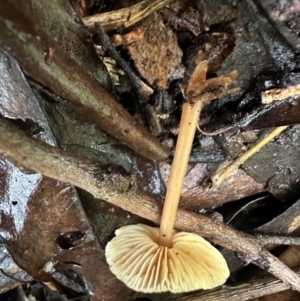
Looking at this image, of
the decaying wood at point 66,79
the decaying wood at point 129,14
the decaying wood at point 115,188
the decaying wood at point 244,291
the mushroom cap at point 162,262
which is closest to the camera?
the decaying wood at point 66,79

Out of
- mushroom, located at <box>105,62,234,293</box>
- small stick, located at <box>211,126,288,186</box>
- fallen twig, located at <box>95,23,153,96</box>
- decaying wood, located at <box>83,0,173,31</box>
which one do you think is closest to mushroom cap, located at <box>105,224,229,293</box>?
mushroom, located at <box>105,62,234,293</box>

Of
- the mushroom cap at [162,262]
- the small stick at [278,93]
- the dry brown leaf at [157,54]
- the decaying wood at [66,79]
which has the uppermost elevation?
the dry brown leaf at [157,54]

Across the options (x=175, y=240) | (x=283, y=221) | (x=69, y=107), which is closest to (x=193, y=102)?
(x=69, y=107)

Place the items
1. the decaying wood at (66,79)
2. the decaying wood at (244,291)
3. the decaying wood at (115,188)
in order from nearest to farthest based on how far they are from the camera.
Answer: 1. the decaying wood at (66,79)
2. the decaying wood at (115,188)
3. the decaying wood at (244,291)

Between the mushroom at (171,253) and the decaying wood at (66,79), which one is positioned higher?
the decaying wood at (66,79)

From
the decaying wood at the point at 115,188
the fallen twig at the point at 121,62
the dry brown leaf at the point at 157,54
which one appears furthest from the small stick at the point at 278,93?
the decaying wood at the point at 115,188

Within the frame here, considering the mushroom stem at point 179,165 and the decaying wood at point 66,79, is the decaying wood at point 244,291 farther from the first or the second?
the decaying wood at point 66,79

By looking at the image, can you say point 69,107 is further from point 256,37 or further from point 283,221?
point 283,221
